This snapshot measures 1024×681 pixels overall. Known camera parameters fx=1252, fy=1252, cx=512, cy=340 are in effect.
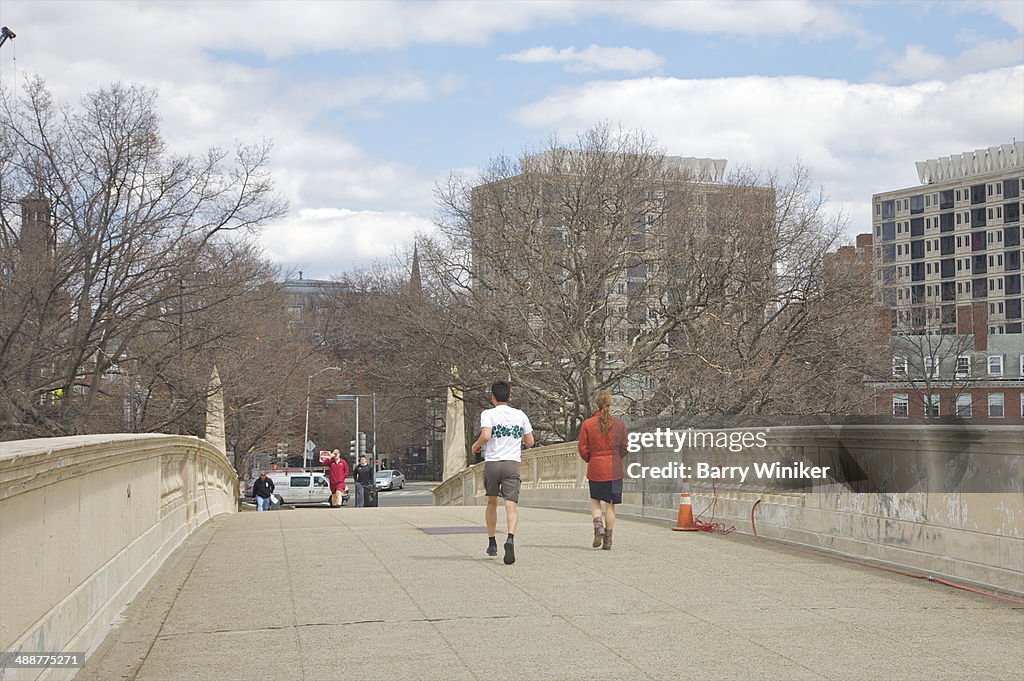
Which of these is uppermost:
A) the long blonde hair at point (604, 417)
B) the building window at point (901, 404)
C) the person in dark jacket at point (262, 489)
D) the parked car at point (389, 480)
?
the building window at point (901, 404)

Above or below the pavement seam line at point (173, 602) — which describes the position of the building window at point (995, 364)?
above

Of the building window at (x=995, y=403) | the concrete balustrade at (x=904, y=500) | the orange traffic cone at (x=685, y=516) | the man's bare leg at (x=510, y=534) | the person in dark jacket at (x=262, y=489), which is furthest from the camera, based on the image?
the building window at (x=995, y=403)

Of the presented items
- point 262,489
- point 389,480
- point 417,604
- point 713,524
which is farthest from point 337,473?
point 389,480

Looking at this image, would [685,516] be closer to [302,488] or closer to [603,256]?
[603,256]

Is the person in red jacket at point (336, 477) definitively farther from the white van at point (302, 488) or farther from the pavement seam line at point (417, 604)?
the white van at point (302, 488)

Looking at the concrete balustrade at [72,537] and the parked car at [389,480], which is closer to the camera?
the concrete balustrade at [72,537]

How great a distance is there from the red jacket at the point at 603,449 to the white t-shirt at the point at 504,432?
1.38m

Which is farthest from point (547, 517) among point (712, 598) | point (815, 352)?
point (815, 352)

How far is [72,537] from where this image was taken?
23.1ft

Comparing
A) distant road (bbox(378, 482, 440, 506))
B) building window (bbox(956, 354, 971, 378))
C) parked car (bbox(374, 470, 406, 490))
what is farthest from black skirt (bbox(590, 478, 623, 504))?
building window (bbox(956, 354, 971, 378))

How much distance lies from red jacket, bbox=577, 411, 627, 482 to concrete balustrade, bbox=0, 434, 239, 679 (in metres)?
4.43

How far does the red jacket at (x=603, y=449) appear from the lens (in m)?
13.2

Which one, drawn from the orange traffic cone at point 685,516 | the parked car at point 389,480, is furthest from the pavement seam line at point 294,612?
the parked car at point 389,480

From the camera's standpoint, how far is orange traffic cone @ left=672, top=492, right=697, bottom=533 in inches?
615
